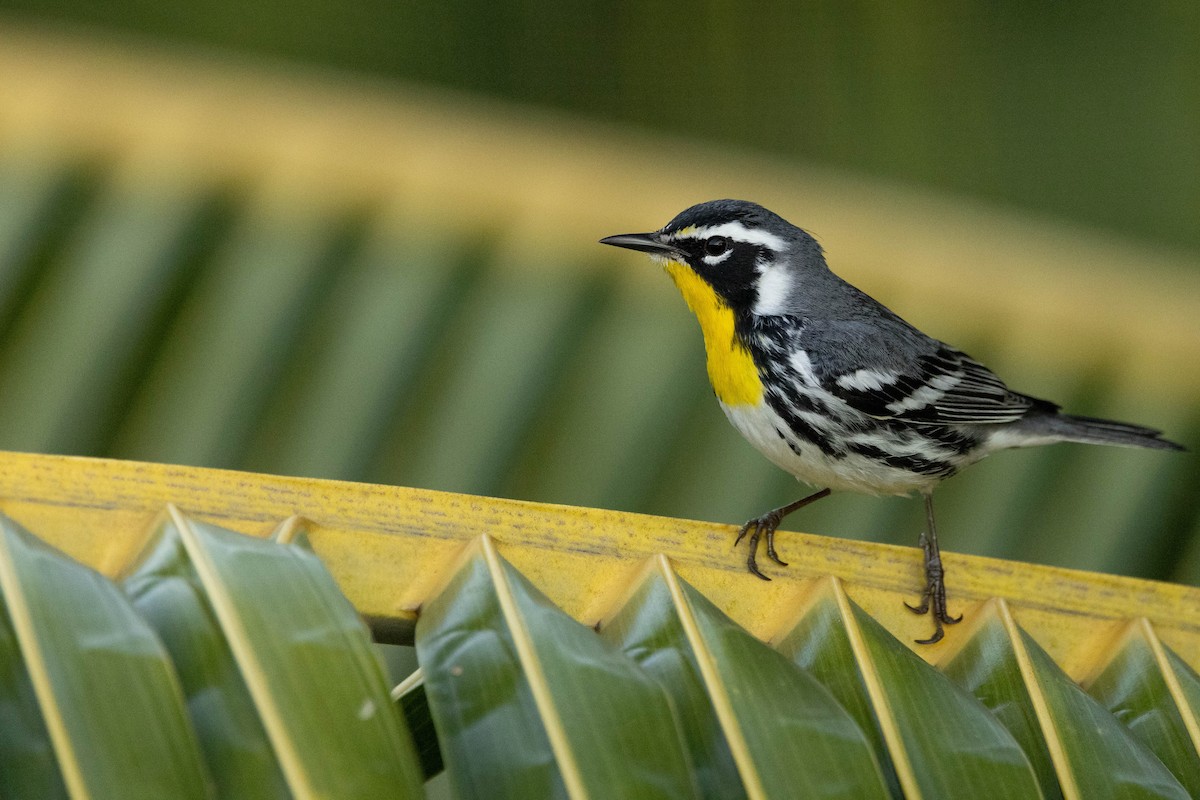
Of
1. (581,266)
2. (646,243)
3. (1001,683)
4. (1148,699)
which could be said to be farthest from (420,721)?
(581,266)

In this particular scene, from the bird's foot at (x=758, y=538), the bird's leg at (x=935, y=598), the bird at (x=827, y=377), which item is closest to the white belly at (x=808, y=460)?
the bird at (x=827, y=377)

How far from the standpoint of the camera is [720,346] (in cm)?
234

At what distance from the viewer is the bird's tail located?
2197 millimetres

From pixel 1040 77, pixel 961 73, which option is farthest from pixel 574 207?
pixel 1040 77

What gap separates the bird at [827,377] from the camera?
2207mm

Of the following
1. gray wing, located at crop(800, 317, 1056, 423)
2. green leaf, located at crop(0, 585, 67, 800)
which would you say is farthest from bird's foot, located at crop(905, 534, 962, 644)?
green leaf, located at crop(0, 585, 67, 800)

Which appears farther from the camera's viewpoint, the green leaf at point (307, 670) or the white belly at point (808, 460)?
the white belly at point (808, 460)

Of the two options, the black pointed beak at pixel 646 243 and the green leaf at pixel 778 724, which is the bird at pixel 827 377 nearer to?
the black pointed beak at pixel 646 243

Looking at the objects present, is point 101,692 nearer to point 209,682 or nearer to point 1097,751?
point 209,682

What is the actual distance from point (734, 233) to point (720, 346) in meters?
0.22

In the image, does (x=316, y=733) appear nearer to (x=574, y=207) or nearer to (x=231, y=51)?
A: (x=574, y=207)

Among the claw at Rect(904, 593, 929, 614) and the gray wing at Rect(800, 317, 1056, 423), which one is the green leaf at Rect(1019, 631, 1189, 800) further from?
the gray wing at Rect(800, 317, 1056, 423)

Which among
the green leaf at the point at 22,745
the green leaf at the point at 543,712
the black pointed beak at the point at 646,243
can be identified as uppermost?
the black pointed beak at the point at 646,243

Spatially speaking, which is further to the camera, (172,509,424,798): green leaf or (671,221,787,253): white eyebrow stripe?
(671,221,787,253): white eyebrow stripe
